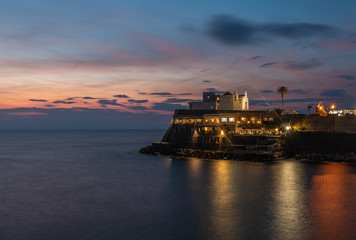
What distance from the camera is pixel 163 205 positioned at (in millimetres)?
35000

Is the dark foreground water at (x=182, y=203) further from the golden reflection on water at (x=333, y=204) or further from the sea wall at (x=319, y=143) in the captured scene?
the sea wall at (x=319, y=143)

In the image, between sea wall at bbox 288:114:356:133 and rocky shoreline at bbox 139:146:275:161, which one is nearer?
rocky shoreline at bbox 139:146:275:161

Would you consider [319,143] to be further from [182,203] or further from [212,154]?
[182,203]

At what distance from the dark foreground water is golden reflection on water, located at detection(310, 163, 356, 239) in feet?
0.28

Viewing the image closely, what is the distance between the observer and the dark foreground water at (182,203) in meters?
26.8

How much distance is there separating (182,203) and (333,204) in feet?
56.0

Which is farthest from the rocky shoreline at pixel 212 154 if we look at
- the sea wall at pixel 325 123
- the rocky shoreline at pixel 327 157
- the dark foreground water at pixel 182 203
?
the sea wall at pixel 325 123

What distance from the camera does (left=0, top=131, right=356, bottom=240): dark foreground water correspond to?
26.8 m

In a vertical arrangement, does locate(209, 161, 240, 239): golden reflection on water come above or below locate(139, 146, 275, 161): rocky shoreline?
below

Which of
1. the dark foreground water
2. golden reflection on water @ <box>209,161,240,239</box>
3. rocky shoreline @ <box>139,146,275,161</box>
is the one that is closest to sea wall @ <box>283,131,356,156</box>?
rocky shoreline @ <box>139,146,275,161</box>

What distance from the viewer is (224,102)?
117 m

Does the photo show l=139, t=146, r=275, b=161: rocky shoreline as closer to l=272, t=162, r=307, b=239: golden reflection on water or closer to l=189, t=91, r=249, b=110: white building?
l=272, t=162, r=307, b=239: golden reflection on water

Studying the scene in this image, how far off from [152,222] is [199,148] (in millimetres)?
56096

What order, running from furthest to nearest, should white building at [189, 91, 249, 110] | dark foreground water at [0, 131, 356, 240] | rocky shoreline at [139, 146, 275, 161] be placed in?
1. white building at [189, 91, 249, 110]
2. rocky shoreline at [139, 146, 275, 161]
3. dark foreground water at [0, 131, 356, 240]
